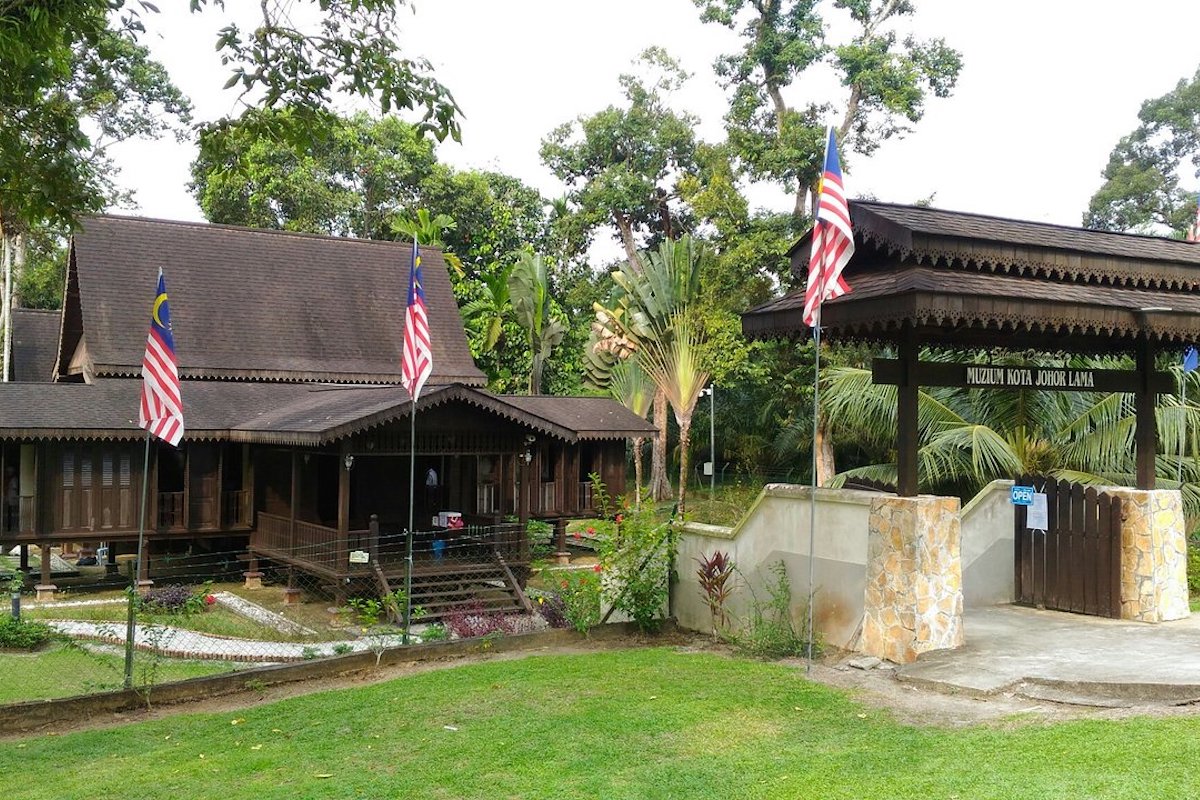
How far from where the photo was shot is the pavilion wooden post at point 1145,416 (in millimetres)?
12023

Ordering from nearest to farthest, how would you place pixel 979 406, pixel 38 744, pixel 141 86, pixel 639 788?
pixel 639 788
pixel 38 744
pixel 979 406
pixel 141 86

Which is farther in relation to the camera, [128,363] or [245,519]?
[128,363]

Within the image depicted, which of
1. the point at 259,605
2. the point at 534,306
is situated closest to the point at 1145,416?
the point at 259,605

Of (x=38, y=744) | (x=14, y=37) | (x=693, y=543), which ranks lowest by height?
(x=38, y=744)

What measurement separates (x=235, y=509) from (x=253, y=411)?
2.08 m

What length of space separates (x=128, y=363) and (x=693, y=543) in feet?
51.9

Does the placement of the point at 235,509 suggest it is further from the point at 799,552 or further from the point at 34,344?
the point at 34,344

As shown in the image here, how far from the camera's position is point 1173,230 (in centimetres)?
4400

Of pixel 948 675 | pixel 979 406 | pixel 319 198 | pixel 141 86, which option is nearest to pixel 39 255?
pixel 141 86

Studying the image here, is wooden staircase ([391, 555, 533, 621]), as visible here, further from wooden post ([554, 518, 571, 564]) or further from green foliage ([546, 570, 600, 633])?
wooden post ([554, 518, 571, 564])

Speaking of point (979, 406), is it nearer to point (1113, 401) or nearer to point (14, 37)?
point (1113, 401)

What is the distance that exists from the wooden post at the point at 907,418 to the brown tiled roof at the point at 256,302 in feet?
58.0

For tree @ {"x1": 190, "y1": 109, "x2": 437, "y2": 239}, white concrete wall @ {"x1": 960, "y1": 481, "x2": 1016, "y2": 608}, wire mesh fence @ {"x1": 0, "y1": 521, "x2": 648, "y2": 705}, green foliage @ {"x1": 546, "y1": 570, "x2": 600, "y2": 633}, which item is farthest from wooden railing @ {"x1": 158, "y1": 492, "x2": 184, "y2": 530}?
tree @ {"x1": 190, "y1": 109, "x2": 437, "y2": 239}

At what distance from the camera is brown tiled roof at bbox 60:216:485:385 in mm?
24516
